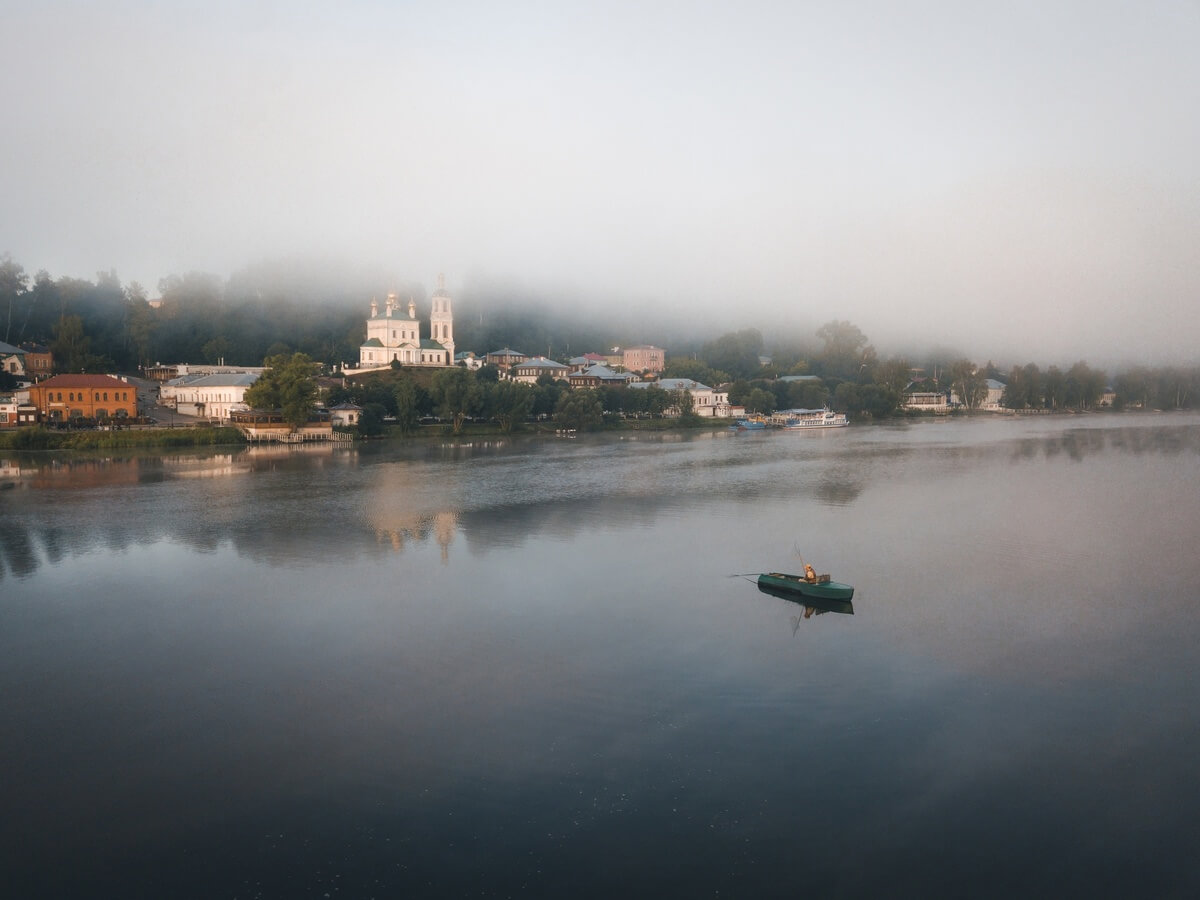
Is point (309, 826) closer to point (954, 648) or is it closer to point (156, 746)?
point (156, 746)

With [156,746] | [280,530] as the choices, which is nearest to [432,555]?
[280,530]

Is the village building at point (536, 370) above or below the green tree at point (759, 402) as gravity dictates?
above

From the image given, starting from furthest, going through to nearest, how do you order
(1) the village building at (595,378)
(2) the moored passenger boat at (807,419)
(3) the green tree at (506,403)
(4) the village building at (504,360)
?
1. (4) the village building at (504,360)
2. (1) the village building at (595,378)
3. (2) the moored passenger boat at (807,419)
4. (3) the green tree at (506,403)

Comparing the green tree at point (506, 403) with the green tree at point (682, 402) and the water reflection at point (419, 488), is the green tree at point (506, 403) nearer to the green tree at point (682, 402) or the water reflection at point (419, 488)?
the water reflection at point (419, 488)

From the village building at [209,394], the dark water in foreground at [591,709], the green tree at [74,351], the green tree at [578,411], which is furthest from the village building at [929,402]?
the green tree at [74,351]

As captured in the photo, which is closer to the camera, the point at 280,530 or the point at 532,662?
the point at 532,662

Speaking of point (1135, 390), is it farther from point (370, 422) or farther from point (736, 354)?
point (370, 422)

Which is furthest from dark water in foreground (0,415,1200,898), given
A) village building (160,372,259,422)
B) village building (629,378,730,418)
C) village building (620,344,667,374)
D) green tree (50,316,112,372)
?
village building (620,344,667,374)

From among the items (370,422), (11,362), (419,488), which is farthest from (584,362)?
(419,488)
